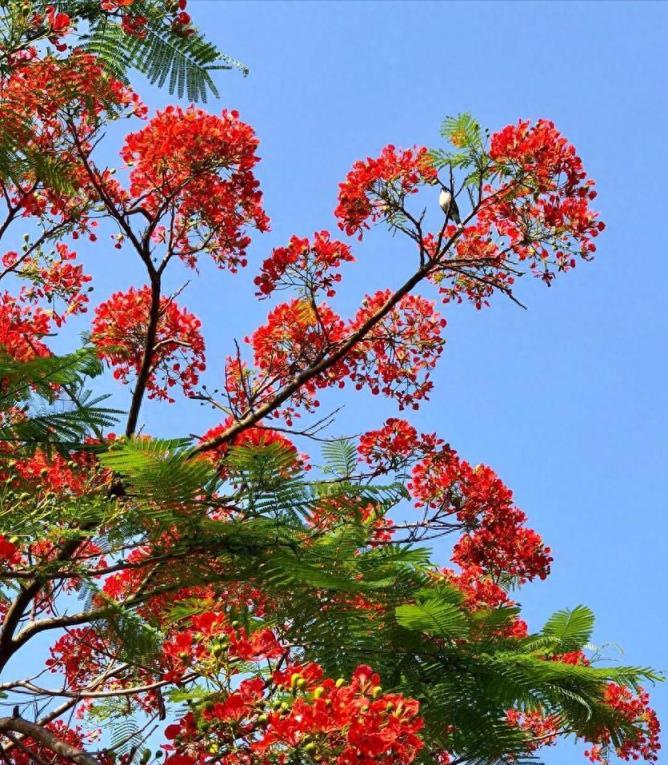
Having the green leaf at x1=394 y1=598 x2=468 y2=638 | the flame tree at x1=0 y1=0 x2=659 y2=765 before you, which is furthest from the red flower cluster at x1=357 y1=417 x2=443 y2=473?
the green leaf at x1=394 y1=598 x2=468 y2=638

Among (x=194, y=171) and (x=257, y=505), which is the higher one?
(x=194, y=171)

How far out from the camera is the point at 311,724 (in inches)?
95.6

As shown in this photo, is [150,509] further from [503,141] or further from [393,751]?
[503,141]

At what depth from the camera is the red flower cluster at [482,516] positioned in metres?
6.90

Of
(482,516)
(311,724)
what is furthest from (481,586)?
(311,724)

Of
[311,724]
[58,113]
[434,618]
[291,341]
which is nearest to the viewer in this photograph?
[311,724]

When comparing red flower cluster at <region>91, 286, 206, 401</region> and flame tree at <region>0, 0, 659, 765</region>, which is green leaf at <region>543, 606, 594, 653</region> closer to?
flame tree at <region>0, 0, 659, 765</region>

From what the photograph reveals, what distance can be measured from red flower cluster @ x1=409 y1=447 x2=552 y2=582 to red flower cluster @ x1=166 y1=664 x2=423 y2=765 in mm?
4225

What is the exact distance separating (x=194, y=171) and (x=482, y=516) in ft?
11.4

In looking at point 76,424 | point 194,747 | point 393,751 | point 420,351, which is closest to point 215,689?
point 194,747

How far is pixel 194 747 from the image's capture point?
272 cm

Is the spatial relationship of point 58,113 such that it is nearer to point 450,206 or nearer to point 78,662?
point 450,206

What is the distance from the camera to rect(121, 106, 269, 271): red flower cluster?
17.9 ft

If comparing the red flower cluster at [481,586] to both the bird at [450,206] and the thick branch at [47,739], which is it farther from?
the thick branch at [47,739]
